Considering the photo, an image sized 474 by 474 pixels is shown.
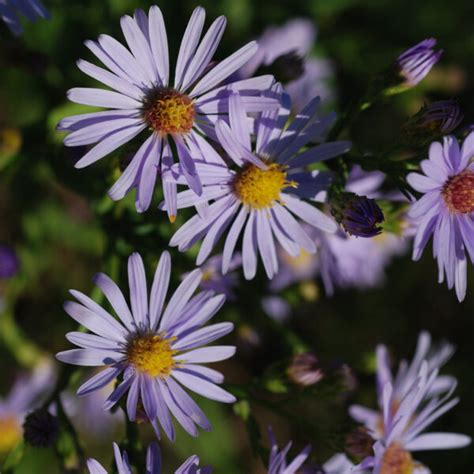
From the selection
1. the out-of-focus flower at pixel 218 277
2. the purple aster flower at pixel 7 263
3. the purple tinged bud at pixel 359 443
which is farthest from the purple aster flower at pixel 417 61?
the purple aster flower at pixel 7 263

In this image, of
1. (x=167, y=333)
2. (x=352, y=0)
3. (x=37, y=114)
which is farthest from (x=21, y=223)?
(x=352, y=0)

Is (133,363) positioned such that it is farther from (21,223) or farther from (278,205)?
(21,223)

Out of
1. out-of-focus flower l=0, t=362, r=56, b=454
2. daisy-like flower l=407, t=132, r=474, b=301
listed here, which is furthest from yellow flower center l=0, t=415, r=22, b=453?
daisy-like flower l=407, t=132, r=474, b=301

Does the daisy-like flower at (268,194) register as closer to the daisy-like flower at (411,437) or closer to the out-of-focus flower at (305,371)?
the out-of-focus flower at (305,371)

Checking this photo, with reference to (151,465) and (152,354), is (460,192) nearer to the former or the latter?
(152,354)

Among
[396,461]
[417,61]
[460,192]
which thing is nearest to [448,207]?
[460,192]

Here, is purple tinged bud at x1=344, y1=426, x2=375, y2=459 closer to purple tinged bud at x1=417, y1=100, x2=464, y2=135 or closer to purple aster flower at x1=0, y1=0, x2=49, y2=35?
purple tinged bud at x1=417, y1=100, x2=464, y2=135
